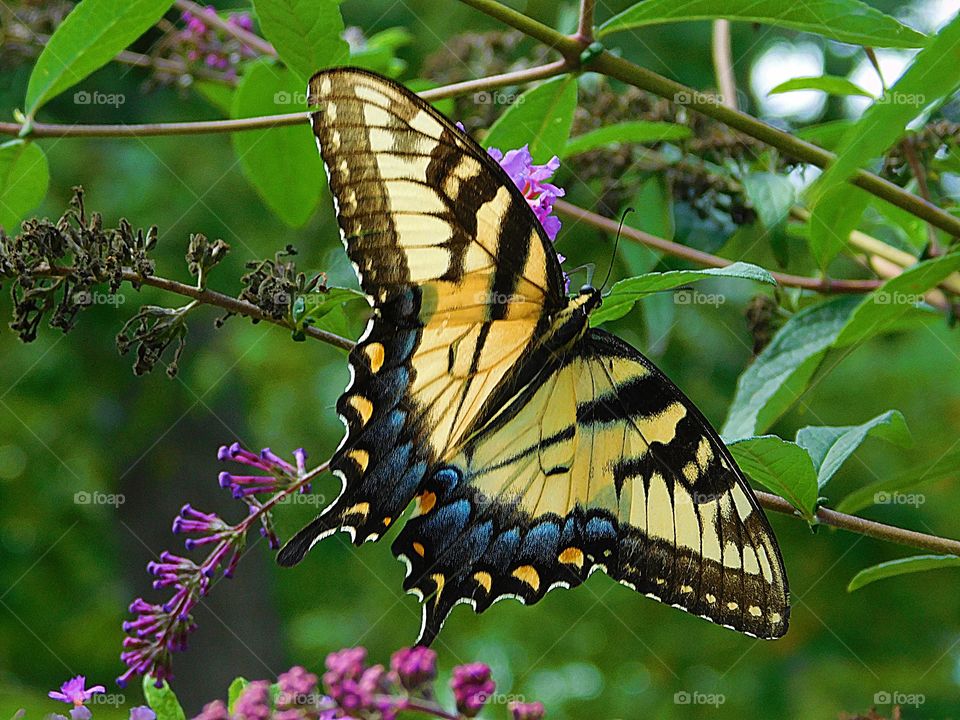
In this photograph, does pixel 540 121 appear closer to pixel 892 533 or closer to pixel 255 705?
pixel 892 533

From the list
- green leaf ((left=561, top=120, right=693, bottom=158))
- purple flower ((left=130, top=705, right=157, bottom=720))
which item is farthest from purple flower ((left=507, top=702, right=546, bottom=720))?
green leaf ((left=561, top=120, right=693, bottom=158))

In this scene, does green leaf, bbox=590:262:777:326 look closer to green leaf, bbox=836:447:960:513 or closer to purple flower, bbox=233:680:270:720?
green leaf, bbox=836:447:960:513

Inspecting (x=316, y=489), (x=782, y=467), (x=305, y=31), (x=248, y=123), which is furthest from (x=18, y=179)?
(x=316, y=489)

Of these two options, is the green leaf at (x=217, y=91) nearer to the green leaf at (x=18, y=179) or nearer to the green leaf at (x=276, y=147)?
the green leaf at (x=276, y=147)

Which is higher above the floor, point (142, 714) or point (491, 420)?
point (491, 420)

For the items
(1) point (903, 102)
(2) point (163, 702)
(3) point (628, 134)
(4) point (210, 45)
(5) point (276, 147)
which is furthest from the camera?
(4) point (210, 45)

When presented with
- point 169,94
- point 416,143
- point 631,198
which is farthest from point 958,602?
point 169,94
